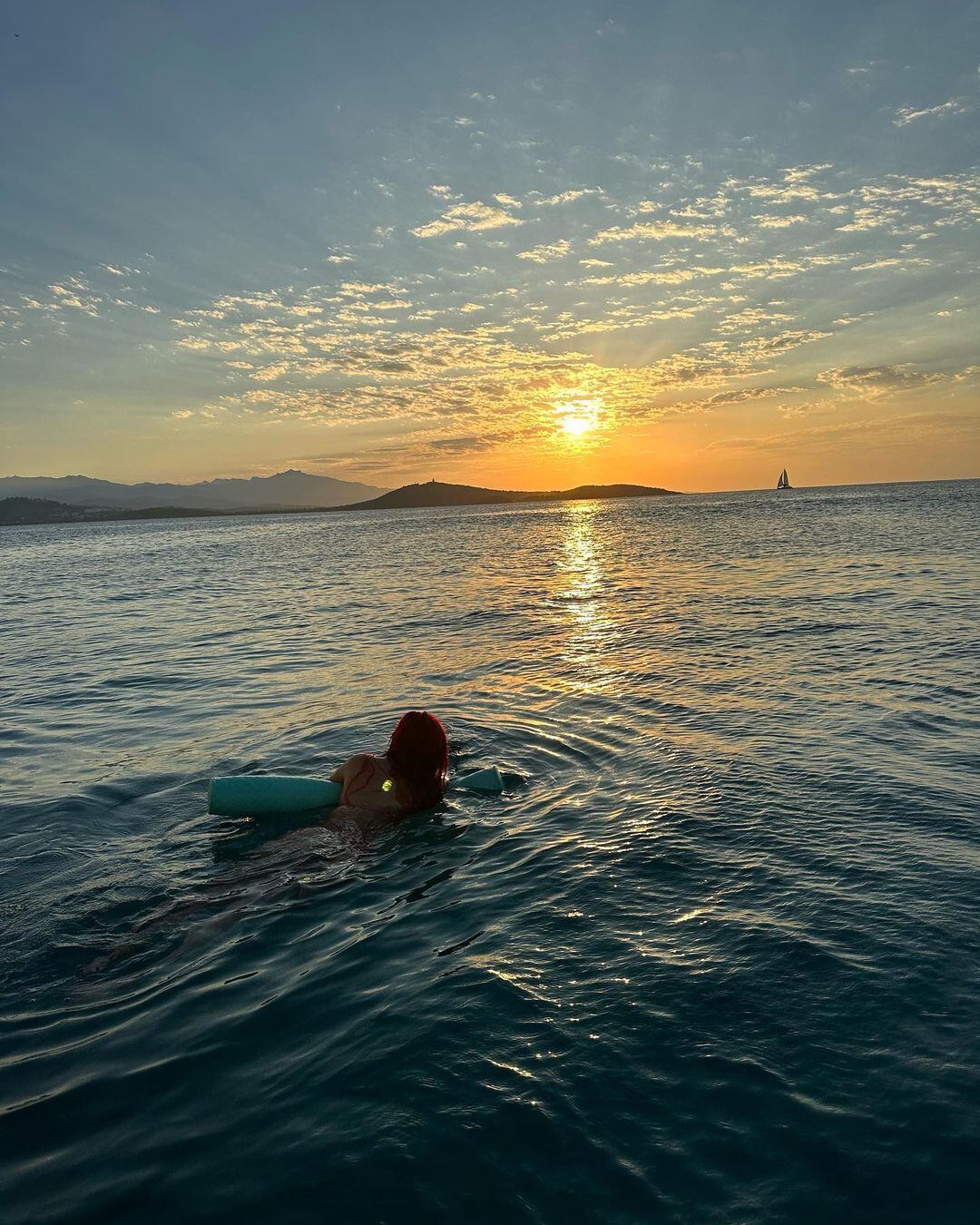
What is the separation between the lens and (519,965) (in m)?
6.00

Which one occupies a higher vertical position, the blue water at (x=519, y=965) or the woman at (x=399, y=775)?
the woman at (x=399, y=775)

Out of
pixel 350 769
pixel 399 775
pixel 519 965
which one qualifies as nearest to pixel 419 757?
pixel 399 775

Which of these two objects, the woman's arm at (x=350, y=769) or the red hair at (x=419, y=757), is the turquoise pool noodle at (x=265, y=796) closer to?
the woman's arm at (x=350, y=769)

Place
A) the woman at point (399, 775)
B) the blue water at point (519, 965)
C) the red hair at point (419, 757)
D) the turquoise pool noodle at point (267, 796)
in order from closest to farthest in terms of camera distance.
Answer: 1. the blue water at point (519, 965)
2. the red hair at point (419, 757)
3. the woman at point (399, 775)
4. the turquoise pool noodle at point (267, 796)

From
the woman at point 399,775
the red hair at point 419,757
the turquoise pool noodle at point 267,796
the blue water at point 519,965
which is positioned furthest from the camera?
the turquoise pool noodle at point 267,796

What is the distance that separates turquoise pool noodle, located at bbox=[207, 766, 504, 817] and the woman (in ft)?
0.89

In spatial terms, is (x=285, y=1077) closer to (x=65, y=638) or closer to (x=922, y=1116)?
(x=922, y=1116)

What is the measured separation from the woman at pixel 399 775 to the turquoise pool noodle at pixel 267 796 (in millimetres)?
271

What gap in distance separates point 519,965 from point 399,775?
319cm

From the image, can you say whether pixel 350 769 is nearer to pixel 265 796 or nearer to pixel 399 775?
pixel 399 775

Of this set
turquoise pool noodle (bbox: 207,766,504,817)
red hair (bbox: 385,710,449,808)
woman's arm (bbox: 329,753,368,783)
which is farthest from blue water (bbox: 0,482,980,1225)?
woman's arm (bbox: 329,753,368,783)

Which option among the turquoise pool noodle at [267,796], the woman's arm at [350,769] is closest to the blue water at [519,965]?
the turquoise pool noodle at [267,796]

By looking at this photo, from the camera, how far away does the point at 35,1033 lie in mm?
5336

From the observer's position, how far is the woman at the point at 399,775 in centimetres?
865
